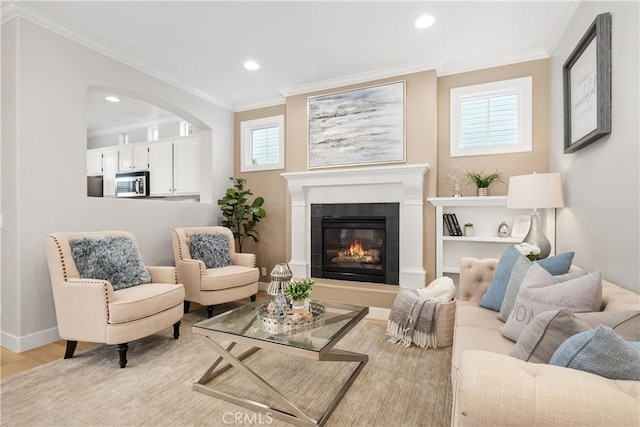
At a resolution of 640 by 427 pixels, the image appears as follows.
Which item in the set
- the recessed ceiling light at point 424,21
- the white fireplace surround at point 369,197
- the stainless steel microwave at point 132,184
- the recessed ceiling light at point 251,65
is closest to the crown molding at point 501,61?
the recessed ceiling light at point 424,21

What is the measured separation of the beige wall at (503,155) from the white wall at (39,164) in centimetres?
357

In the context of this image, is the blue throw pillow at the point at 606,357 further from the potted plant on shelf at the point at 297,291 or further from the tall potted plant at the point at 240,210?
the tall potted plant at the point at 240,210

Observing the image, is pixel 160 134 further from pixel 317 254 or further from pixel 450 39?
pixel 450 39

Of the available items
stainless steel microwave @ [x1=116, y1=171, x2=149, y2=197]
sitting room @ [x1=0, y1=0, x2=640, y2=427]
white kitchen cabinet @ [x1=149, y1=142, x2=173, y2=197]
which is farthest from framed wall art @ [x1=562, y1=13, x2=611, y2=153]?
stainless steel microwave @ [x1=116, y1=171, x2=149, y2=197]

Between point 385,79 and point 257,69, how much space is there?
4.93ft

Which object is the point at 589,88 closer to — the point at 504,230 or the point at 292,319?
the point at 504,230

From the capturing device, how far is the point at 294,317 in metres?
2.00

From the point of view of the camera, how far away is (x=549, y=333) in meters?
1.03

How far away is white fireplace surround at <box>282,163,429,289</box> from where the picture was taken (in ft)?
11.6

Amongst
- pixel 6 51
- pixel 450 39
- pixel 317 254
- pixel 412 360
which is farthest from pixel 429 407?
pixel 6 51

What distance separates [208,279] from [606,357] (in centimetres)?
307

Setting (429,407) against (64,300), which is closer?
(429,407)

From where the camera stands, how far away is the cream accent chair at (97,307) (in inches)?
88.0

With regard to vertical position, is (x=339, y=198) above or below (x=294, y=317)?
above
